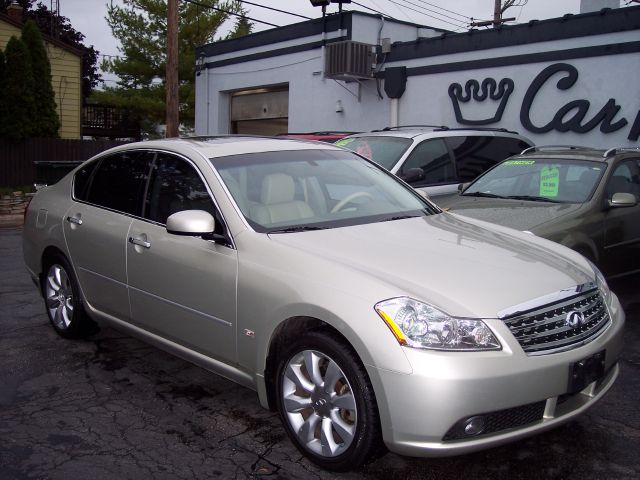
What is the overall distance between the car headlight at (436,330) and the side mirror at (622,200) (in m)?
3.91

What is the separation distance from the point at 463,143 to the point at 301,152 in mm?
4864

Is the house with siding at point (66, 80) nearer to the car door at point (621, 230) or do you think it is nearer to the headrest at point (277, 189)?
the car door at point (621, 230)

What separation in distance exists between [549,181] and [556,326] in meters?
3.99

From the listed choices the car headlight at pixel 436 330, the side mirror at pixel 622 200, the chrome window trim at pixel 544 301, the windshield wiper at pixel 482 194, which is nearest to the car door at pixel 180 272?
the car headlight at pixel 436 330

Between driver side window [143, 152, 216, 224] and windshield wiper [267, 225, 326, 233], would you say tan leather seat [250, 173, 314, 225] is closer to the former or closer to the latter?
windshield wiper [267, 225, 326, 233]

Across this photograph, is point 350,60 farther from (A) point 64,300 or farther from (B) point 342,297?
(B) point 342,297

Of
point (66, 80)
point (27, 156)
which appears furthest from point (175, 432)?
point (66, 80)

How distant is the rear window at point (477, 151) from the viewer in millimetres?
9023

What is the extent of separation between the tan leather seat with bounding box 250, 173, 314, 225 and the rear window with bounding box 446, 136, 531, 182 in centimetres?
503

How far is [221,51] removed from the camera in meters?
22.0

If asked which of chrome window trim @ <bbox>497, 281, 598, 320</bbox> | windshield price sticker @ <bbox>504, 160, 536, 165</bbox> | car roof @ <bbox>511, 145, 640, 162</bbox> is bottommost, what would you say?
chrome window trim @ <bbox>497, 281, 598, 320</bbox>

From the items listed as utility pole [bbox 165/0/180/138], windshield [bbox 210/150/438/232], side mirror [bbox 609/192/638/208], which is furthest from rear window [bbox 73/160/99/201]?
utility pole [bbox 165/0/180/138]

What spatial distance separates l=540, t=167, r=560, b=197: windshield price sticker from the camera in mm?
6871

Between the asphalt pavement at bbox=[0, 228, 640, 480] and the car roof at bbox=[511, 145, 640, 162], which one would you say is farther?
the car roof at bbox=[511, 145, 640, 162]
